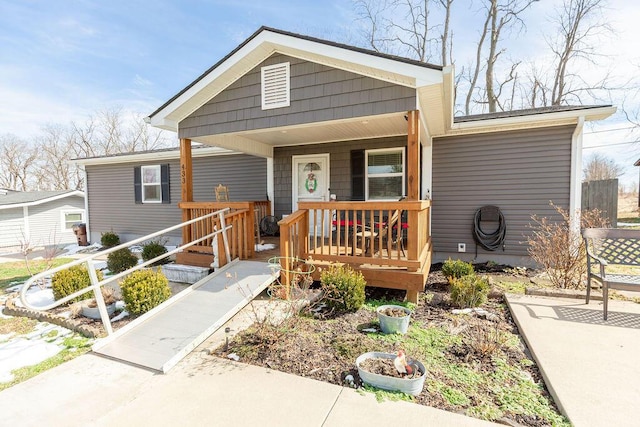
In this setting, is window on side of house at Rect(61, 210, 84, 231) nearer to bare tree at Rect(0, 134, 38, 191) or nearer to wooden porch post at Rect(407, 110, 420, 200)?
wooden porch post at Rect(407, 110, 420, 200)

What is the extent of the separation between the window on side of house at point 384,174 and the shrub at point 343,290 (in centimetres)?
328

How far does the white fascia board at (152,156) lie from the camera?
8.50 metres

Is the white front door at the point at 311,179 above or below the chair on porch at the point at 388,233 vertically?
above

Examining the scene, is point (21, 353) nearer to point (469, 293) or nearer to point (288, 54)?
point (288, 54)

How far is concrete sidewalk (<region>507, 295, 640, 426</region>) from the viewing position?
1.97m

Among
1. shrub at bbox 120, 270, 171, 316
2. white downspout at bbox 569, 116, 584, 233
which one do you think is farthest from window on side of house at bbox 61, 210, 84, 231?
white downspout at bbox 569, 116, 584, 233

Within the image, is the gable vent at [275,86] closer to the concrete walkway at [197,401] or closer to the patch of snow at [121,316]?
the patch of snow at [121,316]

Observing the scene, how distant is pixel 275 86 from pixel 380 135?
259cm

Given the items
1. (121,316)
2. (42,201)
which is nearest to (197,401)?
(121,316)

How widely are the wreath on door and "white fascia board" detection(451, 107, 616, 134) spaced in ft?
10.4

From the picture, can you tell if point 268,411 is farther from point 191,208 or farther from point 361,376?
point 191,208

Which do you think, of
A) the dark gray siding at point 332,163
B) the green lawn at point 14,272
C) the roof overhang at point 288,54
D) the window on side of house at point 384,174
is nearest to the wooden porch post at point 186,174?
the roof overhang at point 288,54

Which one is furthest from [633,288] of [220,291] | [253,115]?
[253,115]

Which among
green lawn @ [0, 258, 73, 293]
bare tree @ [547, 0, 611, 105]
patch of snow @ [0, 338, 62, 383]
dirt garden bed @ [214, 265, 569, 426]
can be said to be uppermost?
bare tree @ [547, 0, 611, 105]
